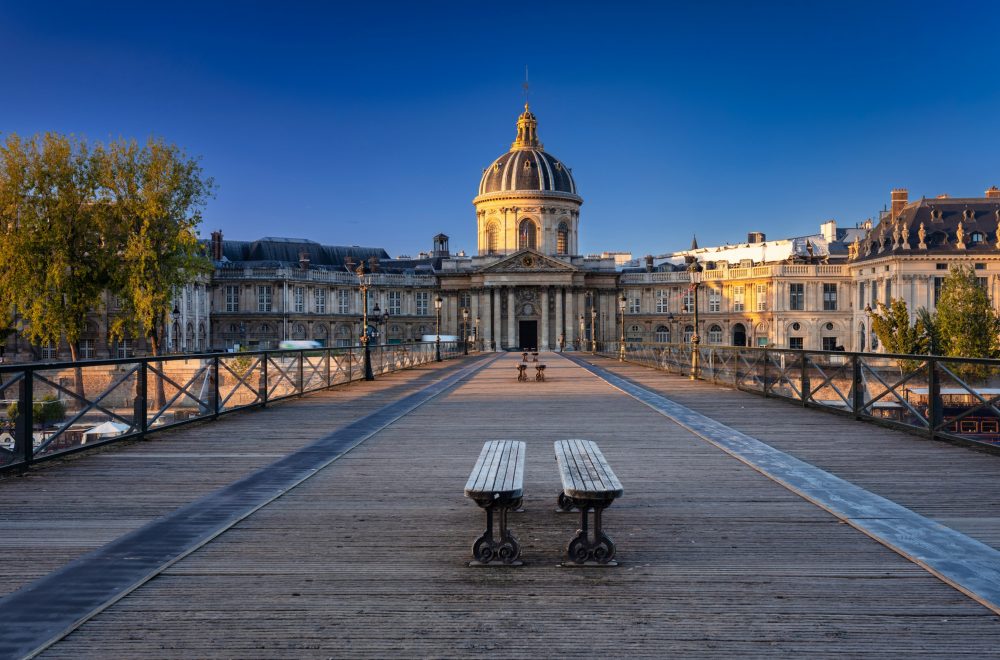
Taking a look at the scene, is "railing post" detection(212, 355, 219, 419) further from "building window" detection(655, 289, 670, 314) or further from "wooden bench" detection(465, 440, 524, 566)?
"building window" detection(655, 289, 670, 314)

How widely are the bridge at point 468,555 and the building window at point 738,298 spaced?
8744 cm

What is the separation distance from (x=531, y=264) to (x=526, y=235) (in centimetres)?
735

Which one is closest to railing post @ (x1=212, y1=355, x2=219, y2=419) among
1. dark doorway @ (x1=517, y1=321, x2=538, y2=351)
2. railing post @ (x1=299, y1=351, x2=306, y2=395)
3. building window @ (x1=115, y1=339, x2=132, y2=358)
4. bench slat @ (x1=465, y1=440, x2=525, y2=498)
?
railing post @ (x1=299, y1=351, x2=306, y2=395)

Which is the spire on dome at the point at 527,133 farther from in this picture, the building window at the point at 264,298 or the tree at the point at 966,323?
the tree at the point at 966,323

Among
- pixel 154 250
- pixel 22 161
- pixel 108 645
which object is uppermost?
pixel 22 161

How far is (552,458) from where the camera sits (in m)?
11.0

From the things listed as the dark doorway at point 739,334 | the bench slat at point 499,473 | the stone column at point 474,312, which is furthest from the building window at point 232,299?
the bench slat at point 499,473

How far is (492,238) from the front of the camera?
328 ft

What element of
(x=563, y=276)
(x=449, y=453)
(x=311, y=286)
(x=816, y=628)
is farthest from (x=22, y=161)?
(x=563, y=276)

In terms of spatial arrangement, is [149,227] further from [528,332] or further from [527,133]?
[527,133]

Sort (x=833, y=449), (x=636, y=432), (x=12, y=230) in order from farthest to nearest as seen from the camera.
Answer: (x=12, y=230), (x=636, y=432), (x=833, y=449)

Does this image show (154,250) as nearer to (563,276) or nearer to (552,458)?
(552,458)

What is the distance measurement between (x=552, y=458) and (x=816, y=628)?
6.24m

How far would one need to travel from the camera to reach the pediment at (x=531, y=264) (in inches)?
3632
